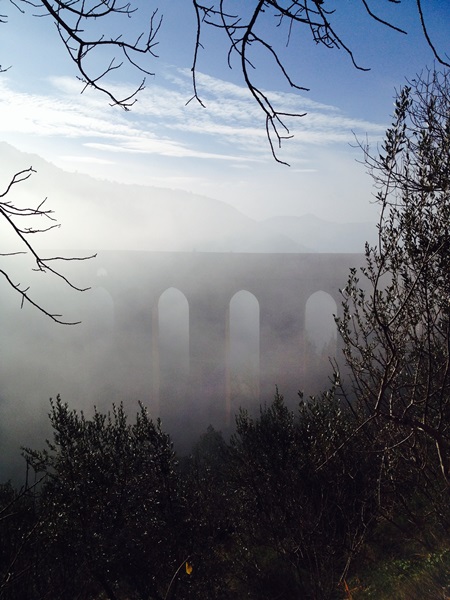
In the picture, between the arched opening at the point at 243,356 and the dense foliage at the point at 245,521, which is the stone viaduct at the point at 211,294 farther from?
the dense foliage at the point at 245,521

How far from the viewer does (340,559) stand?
632 cm

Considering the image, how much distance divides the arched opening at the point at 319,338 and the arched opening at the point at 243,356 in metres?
2.78

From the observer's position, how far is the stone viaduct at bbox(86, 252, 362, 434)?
21.4 meters

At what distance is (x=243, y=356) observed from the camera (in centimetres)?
3222

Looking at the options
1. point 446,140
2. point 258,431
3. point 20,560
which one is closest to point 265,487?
point 258,431

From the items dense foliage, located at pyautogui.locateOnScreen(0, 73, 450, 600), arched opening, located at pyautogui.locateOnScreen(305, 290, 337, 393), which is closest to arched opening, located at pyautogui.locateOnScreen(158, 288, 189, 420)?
arched opening, located at pyautogui.locateOnScreen(305, 290, 337, 393)

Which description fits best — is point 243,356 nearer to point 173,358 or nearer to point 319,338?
point 173,358

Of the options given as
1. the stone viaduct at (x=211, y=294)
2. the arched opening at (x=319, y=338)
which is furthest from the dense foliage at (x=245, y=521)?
the arched opening at (x=319, y=338)

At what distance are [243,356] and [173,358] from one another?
242 inches

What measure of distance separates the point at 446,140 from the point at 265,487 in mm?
5405

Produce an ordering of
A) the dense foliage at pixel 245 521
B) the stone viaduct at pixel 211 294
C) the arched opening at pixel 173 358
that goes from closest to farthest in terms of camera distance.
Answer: the dense foliage at pixel 245 521
the stone viaduct at pixel 211 294
the arched opening at pixel 173 358

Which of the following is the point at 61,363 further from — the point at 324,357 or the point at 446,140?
the point at 446,140

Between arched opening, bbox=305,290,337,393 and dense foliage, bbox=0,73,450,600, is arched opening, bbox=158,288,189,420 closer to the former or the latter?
arched opening, bbox=305,290,337,393

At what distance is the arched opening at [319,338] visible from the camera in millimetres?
22688
